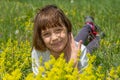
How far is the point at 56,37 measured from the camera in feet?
8.85

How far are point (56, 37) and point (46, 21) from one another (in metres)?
0.17

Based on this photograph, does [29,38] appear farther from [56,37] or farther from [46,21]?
[56,37]

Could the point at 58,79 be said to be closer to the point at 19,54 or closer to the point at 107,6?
the point at 19,54

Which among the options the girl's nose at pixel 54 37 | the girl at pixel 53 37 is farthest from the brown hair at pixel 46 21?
the girl's nose at pixel 54 37

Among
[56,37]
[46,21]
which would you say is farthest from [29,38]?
[56,37]

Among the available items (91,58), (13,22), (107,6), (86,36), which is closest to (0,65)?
(91,58)

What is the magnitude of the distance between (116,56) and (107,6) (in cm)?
430

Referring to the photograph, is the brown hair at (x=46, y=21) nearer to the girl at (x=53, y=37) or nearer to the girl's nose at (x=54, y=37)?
the girl at (x=53, y=37)

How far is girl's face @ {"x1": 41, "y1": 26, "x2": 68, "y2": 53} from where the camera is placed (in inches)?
107

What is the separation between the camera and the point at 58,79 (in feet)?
5.78

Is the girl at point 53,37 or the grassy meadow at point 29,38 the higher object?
the girl at point 53,37

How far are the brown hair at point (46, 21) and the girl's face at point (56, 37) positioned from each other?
51mm

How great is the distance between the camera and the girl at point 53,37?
2744 mm

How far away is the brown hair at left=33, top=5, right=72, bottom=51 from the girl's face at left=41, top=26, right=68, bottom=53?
51 millimetres
